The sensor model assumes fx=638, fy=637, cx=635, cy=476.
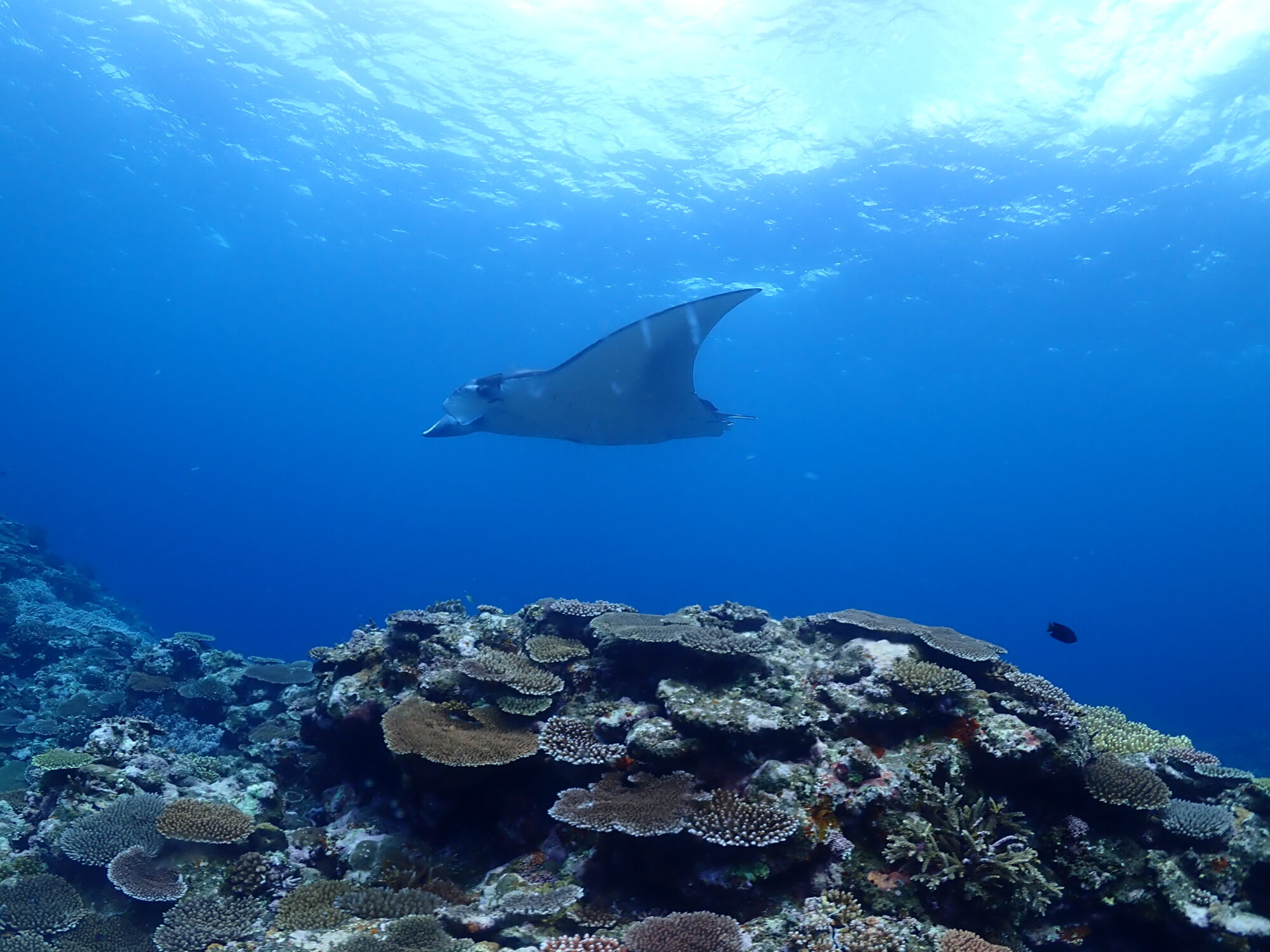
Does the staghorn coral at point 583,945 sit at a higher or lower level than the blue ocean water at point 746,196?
lower

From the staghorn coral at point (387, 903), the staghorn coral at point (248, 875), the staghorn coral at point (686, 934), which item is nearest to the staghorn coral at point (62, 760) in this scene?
the staghorn coral at point (248, 875)

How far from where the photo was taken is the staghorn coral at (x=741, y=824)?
13.0 feet

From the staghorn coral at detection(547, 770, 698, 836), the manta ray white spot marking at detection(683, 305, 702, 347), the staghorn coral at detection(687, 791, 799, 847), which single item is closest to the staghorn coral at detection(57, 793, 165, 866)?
the staghorn coral at detection(547, 770, 698, 836)

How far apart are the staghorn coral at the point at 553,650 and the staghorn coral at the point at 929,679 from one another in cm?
282

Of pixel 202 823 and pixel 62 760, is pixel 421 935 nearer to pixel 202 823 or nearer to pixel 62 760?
pixel 202 823

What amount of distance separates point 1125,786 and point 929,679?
1.56 meters

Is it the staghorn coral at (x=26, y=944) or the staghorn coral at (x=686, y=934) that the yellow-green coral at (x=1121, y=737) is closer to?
the staghorn coral at (x=686, y=934)

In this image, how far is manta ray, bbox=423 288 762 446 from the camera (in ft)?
26.7

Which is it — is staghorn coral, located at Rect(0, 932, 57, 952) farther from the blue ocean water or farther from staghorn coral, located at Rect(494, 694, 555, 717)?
the blue ocean water

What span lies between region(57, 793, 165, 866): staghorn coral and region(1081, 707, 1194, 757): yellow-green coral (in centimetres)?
801

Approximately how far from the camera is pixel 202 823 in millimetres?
5145

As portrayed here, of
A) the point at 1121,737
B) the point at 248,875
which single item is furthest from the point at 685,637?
the point at 1121,737

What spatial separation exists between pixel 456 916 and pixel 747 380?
50685 mm

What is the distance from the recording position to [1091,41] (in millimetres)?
17344
